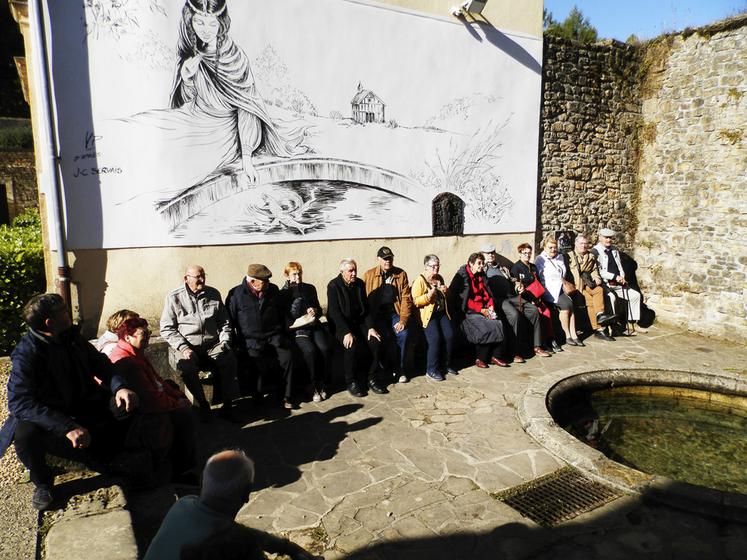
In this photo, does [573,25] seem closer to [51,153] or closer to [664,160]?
[664,160]

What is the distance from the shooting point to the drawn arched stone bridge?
546 cm

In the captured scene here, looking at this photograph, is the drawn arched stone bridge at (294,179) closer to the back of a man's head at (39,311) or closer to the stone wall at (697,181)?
the back of a man's head at (39,311)

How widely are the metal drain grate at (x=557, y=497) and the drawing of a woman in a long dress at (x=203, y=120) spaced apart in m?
4.09

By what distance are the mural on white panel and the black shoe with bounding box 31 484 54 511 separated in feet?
9.03

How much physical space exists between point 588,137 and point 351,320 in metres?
5.29

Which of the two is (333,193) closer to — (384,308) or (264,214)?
(264,214)

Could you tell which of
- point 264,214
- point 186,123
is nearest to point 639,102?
point 264,214

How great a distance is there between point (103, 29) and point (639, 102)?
7.89m

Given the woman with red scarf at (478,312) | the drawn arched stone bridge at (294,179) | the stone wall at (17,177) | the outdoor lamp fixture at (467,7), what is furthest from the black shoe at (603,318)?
the stone wall at (17,177)

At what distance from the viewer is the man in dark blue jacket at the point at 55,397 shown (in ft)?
10.1

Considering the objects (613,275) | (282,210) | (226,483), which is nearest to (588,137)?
(613,275)

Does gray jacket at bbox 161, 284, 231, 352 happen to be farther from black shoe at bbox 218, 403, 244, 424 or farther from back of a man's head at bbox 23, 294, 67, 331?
back of a man's head at bbox 23, 294, 67, 331

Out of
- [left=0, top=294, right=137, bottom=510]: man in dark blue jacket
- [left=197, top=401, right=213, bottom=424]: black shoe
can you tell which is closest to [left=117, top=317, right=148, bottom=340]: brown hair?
[left=0, top=294, right=137, bottom=510]: man in dark blue jacket

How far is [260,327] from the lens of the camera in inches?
201
